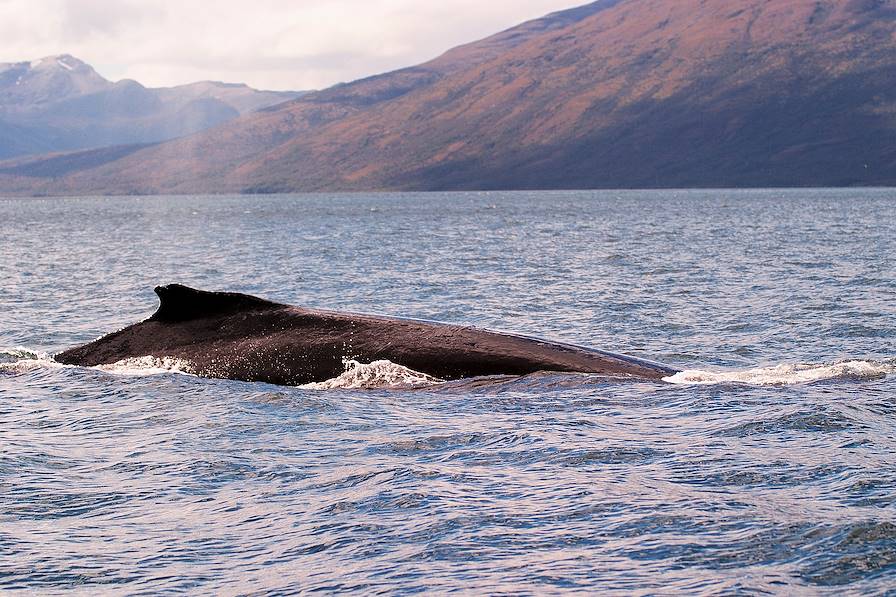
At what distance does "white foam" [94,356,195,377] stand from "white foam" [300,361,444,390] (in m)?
2.50

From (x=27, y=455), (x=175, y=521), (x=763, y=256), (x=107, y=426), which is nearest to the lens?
(x=175, y=521)

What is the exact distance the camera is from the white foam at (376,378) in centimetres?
1659

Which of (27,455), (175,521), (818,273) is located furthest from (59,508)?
(818,273)

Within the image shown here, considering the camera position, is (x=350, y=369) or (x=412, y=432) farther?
(x=350, y=369)

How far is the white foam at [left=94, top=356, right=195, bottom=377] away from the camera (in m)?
18.2

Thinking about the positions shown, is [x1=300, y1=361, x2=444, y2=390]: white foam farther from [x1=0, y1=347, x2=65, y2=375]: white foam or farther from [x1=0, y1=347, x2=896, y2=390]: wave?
[x1=0, y1=347, x2=65, y2=375]: white foam

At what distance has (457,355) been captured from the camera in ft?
56.2

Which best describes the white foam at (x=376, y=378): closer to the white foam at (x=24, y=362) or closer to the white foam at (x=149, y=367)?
the white foam at (x=149, y=367)

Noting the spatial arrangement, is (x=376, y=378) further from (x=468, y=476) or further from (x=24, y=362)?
(x=24, y=362)

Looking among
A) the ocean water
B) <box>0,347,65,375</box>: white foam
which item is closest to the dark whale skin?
the ocean water

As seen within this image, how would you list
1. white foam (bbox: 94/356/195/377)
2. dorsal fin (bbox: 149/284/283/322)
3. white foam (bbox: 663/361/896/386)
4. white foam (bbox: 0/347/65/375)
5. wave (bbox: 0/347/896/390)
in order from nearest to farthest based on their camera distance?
wave (bbox: 0/347/896/390) < white foam (bbox: 663/361/896/386) < white foam (bbox: 94/356/195/377) < dorsal fin (bbox: 149/284/283/322) < white foam (bbox: 0/347/65/375)

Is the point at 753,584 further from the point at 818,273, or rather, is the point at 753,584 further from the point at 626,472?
the point at 818,273

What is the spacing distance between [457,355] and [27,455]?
250 inches

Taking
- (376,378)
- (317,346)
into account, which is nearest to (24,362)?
(317,346)
